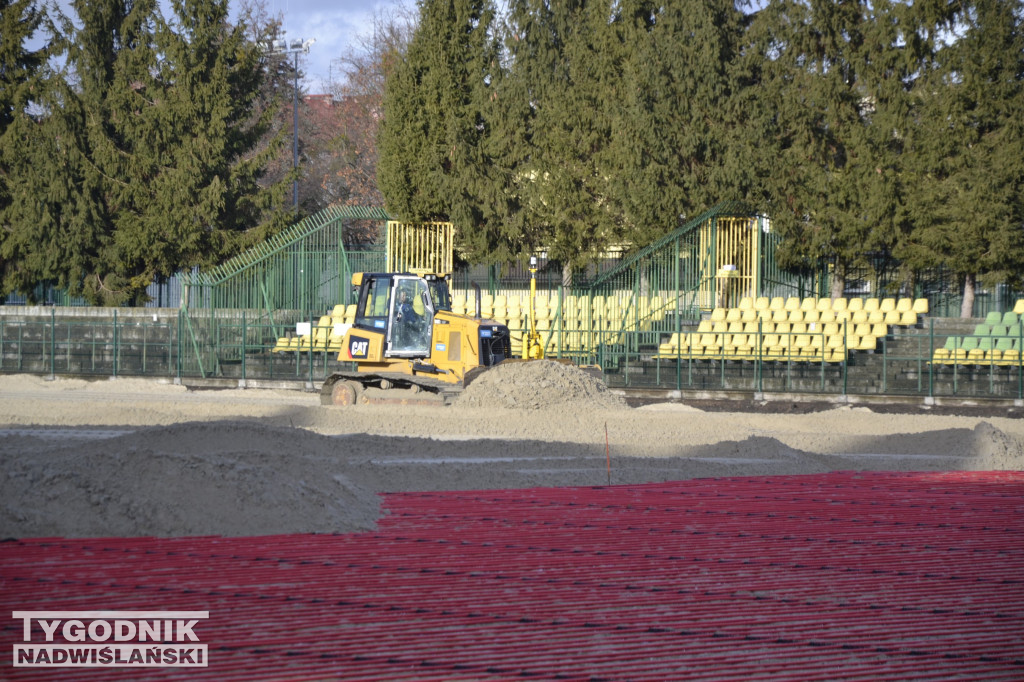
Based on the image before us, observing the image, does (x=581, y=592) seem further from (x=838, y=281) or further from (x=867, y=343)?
(x=838, y=281)

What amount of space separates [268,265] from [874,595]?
24394mm

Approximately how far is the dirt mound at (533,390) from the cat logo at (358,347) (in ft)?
8.49

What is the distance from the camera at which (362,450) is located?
12922 millimetres

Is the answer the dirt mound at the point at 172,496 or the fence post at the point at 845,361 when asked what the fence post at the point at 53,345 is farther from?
the fence post at the point at 845,361

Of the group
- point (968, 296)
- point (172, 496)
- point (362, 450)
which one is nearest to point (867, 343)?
point (968, 296)

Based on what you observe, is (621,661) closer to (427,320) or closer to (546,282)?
(427,320)

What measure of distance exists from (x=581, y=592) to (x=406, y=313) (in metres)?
12.9

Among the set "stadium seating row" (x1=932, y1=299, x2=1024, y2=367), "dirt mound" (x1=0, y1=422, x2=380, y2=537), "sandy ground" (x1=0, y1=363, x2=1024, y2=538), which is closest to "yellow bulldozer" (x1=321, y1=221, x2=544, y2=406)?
"sandy ground" (x1=0, y1=363, x2=1024, y2=538)

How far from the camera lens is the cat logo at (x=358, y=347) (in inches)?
762

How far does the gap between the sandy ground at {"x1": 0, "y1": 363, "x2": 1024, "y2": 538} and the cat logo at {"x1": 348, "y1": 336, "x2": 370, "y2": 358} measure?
57.7 inches

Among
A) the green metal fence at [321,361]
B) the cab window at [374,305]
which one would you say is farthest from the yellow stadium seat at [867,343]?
the cab window at [374,305]

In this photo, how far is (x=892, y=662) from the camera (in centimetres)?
553

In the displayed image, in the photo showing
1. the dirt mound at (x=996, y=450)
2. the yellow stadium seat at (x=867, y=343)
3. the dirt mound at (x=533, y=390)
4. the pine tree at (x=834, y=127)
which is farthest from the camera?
the pine tree at (x=834, y=127)

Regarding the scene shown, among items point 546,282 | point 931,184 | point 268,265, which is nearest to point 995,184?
point 931,184
